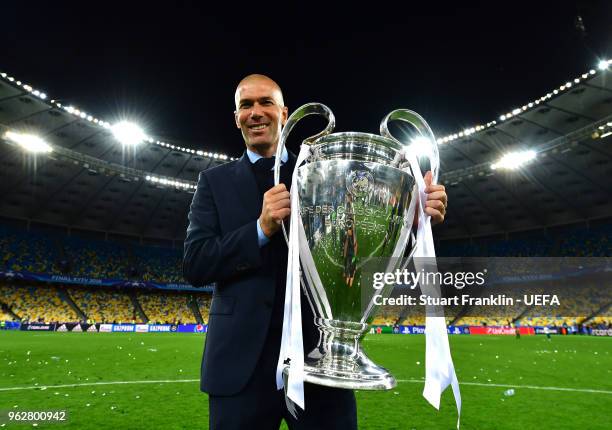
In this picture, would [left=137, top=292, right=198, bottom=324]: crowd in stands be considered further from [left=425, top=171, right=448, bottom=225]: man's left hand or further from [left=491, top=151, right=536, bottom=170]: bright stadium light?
[left=425, top=171, right=448, bottom=225]: man's left hand

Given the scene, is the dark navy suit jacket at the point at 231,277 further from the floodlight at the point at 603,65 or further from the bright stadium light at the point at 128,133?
the bright stadium light at the point at 128,133

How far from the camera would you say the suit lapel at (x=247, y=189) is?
1.46 metres

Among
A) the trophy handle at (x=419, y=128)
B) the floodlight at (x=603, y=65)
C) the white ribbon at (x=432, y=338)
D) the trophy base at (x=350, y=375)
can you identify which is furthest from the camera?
the floodlight at (x=603, y=65)

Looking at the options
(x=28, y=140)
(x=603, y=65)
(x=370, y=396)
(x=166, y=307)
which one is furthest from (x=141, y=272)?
(x=603, y=65)

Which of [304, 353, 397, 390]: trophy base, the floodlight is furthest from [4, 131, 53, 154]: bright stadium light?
the floodlight

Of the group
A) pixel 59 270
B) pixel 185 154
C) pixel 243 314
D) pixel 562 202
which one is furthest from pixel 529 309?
pixel 59 270

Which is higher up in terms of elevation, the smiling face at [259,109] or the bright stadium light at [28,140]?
the bright stadium light at [28,140]

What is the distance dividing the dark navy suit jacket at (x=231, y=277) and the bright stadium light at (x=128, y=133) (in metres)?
23.3

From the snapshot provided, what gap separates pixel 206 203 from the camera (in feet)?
4.95

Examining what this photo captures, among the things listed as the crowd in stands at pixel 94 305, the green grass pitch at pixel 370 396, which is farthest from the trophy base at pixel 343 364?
the crowd in stands at pixel 94 305

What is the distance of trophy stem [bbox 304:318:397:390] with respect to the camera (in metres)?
0.87

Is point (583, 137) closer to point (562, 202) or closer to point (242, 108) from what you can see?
point (562, 202)

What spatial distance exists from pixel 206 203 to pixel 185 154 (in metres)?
26.0

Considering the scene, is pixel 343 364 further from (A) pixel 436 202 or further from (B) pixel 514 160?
(B) pixel 514 160
